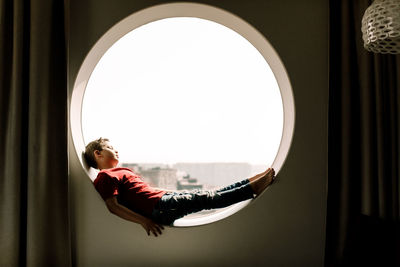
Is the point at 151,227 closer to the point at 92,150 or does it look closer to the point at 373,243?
the point at 92,150

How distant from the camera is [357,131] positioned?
7.20 ft

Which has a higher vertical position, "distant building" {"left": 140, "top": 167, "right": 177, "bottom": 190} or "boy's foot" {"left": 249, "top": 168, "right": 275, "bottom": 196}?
"boy's foot" {"left": 249, "top": 168, "right": 275, "bottom": 196}

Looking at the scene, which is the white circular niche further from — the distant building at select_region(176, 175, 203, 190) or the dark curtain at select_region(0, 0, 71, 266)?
the dark curtain at select_region(0, 0, 71, 266)

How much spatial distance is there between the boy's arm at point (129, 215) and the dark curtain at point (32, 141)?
0.83 feet

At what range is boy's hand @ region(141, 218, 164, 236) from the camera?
2.12 metres

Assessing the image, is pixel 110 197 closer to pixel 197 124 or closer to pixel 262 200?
pixel 262 200

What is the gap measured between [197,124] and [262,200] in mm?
18009

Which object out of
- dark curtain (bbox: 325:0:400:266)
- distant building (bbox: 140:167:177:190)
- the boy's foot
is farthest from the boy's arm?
distant building (bbox: 140:167:177:190)

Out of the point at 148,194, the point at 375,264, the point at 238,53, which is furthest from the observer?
the point at 238,53

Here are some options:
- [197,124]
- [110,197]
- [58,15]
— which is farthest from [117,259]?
[197,124]

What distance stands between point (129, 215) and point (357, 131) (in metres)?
1.42

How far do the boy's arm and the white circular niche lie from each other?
46.2 ft

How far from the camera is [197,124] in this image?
20.2 metres

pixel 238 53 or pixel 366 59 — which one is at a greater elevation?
pixel 238 53
